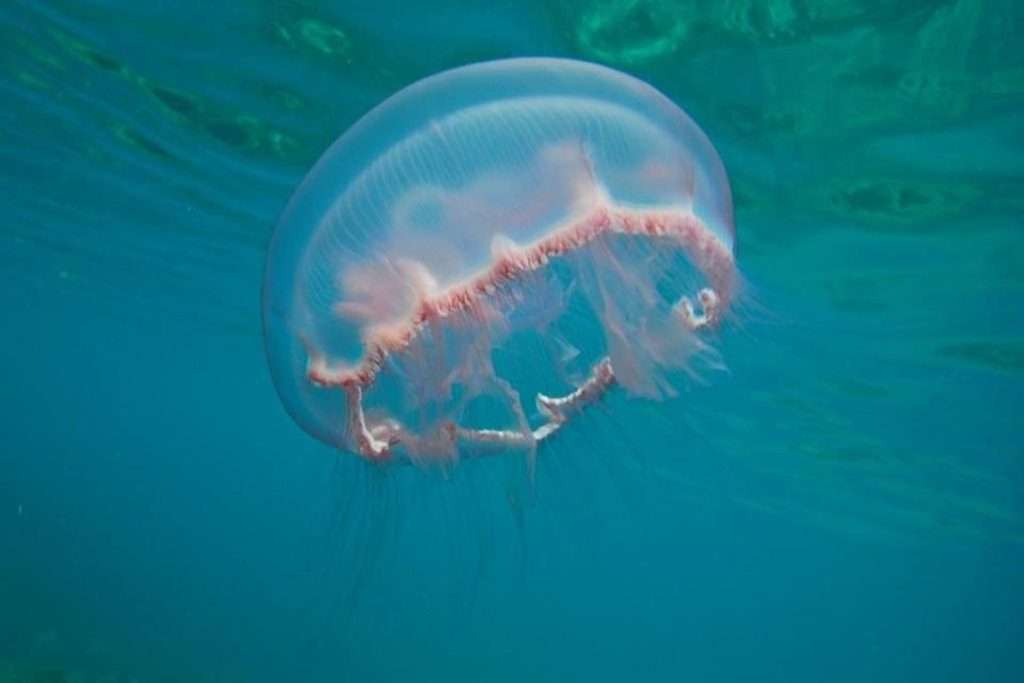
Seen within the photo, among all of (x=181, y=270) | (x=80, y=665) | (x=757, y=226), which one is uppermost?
(x=757, y=226)

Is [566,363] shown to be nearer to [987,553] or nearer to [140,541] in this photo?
[987,553]

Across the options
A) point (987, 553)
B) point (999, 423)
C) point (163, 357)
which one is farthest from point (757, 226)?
point (163, 357)

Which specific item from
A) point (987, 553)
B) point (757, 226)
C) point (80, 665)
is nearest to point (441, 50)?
point (757, 226)

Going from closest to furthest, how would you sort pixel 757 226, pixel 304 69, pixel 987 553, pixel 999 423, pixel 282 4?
pixel 282 4 < pixel 304 69 < pixel 757 226 < pixel 999 423 < pixel 987 553

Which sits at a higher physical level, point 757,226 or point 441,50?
point 441,50

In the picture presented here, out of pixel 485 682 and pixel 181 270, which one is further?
pixel 485 682

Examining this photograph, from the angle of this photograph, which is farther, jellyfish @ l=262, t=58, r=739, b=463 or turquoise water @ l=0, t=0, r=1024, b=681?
turquoise water @ l=0, t=0, r=1024, b=681

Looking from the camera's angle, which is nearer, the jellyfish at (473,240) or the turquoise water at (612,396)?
the jellyfish at (473,240)

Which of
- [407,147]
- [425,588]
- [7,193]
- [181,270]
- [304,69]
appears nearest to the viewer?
[407,147]
